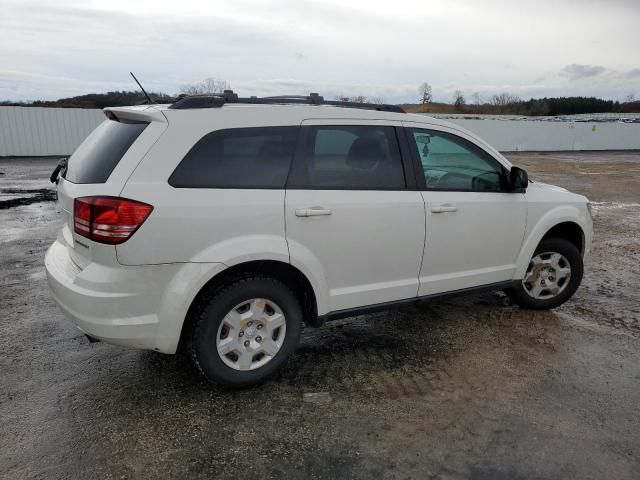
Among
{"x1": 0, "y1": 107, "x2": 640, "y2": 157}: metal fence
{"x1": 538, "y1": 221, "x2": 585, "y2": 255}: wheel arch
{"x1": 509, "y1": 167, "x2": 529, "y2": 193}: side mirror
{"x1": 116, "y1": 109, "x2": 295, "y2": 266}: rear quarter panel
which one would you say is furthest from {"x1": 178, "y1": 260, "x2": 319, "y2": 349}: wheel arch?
{"x1": 0, "y1": 107, "x2": 640, "y2": 157}: metal fence

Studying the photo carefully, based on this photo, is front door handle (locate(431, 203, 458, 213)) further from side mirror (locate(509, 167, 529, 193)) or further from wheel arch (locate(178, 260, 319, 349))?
wheel arch (locate(178, 260, 319, 349))

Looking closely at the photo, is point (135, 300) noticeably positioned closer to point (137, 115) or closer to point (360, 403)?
point (137, 115)

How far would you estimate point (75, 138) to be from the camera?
21.7 m

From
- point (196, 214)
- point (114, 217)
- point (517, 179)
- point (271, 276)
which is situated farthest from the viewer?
point (517, 179)

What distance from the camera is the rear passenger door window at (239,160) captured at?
3043 mm

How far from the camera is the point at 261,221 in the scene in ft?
10.3

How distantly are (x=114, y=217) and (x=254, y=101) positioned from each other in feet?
4.29

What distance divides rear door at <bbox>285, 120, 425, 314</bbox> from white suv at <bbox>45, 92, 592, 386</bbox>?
0.01 meters

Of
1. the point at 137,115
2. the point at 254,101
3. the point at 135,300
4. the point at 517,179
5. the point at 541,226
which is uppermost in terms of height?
the point at 254,101

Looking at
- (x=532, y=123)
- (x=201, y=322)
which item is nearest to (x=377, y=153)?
(x=201, y=322)

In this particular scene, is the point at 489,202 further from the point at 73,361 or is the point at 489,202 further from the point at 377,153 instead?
the point at 73,361

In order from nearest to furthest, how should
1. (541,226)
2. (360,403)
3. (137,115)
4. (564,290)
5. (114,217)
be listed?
1. (114,217)
2. (137,115)
3. (360,403)
4. (541,226)
5. (564,290)

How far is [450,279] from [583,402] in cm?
127

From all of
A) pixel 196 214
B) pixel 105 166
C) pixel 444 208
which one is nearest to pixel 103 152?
pixel 105 166
